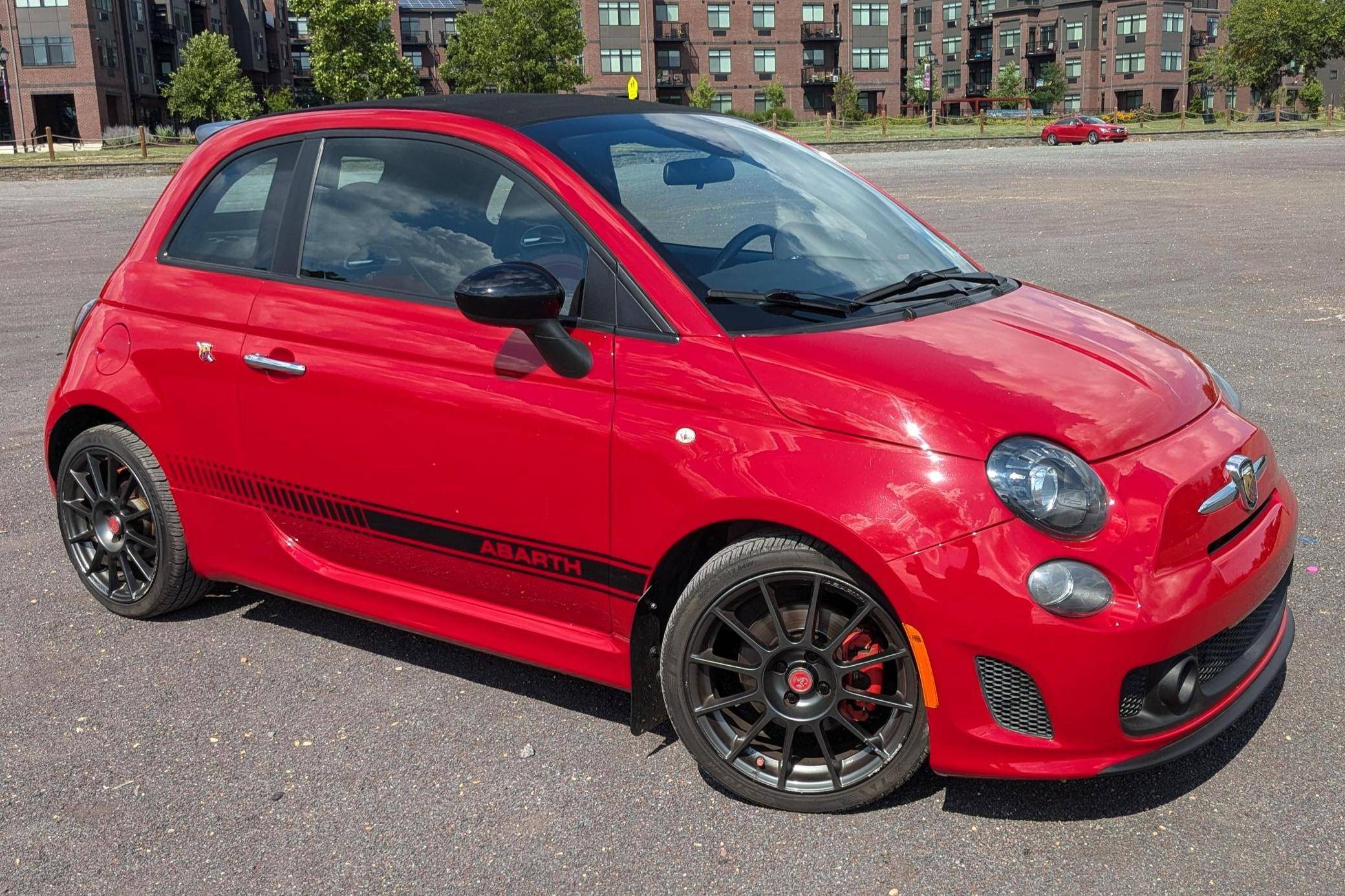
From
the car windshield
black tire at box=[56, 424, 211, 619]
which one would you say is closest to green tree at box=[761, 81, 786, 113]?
the car windshield

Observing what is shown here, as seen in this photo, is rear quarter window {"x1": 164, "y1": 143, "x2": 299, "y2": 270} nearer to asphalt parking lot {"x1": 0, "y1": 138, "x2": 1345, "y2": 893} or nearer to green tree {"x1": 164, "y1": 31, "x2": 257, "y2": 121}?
asphalt parking lot {"x1": 0, "y1": 138, "x2": 1345, "y2": 893}

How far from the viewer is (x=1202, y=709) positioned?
3072mm

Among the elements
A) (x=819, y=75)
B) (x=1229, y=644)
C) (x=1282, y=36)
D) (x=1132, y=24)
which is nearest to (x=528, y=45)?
(x=819, y=75)

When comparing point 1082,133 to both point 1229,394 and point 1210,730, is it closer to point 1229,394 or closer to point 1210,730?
point 1229,394

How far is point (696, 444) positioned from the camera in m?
3.20

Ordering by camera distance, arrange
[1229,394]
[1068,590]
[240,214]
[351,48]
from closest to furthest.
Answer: [1068,590]
[1229,394]
[240,214]
[351,48]

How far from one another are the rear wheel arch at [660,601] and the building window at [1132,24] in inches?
4600

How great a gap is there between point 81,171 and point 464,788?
37.5 metres

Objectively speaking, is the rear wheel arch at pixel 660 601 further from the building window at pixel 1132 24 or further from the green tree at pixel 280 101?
the building window at pixel 1132 24

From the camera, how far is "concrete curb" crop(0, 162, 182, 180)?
118 ft

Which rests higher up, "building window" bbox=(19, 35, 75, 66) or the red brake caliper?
"building window" bbox=(19, 35, 75, 66)

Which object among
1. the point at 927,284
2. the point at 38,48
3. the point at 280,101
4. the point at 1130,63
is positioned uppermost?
the point at 38,48

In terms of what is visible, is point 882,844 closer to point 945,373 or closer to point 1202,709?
point 1202,709

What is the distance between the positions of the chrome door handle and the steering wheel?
1275mm
